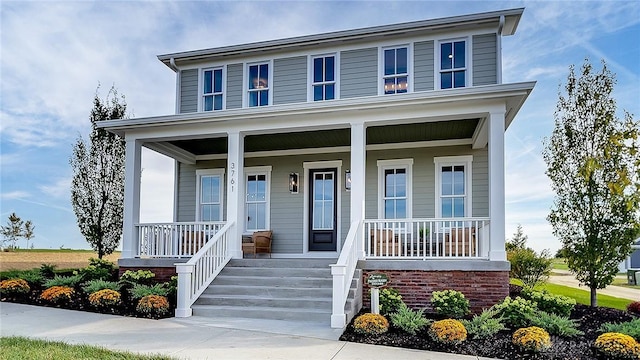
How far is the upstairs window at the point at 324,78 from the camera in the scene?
12.8 metres

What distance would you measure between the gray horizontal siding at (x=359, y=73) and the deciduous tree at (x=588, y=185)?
4.31 meters

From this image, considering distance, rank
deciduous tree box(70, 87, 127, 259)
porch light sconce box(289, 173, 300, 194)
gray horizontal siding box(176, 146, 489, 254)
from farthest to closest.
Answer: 1. deciduous tree box(70, 87, 127, 259)
2. porch light sconce box(289, 173, 300, 194)
3. gray horizontal siding box(176, 146, 489, 254)

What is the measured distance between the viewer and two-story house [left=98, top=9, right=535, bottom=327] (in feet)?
30.1

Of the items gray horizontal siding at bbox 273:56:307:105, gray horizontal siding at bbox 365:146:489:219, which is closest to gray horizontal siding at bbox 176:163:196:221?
gray horizontal siding at bbox 273:56:307:105

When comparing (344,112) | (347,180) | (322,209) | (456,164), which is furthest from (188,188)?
(456,164)

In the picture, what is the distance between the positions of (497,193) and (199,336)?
5.57 metres

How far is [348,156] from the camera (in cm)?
1280

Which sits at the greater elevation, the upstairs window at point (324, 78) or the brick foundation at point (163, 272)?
the upstairs window at point (324, 78)

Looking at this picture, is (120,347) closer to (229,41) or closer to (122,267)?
(122,267)

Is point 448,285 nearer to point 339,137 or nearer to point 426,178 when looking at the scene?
point 426,178

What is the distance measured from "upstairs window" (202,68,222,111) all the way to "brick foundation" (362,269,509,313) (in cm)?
683

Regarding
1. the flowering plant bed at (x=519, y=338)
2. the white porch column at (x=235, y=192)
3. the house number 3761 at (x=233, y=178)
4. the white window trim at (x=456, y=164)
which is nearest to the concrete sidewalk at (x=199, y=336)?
the flowering plant bed at (x=519, y=338)

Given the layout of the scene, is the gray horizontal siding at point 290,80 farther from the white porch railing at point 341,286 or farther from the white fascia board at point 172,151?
the white porch railing at point 341,286

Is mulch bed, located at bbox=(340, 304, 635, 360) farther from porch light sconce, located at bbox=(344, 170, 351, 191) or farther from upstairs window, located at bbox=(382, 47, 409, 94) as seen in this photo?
upstairs window, located at bbox=(382, 47, 409, 94)
